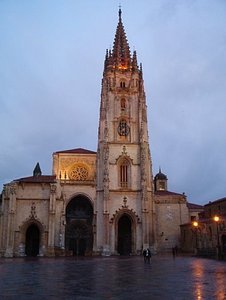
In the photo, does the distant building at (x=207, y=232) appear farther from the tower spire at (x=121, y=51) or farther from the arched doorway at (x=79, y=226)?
the tower spire at (x=121, y=51)

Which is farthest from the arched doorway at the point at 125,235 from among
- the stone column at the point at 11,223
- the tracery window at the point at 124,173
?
the stone column at the point at 11,223

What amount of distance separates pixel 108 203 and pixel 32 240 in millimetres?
12292

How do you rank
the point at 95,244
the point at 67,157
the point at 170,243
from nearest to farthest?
the point at 95,244 → the point at 170,243 → the point at 67,157

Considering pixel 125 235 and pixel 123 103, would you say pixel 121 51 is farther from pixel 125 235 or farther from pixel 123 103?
pixel 125 235

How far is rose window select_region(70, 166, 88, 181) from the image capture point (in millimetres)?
54156

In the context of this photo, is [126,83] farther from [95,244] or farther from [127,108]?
[95,244]

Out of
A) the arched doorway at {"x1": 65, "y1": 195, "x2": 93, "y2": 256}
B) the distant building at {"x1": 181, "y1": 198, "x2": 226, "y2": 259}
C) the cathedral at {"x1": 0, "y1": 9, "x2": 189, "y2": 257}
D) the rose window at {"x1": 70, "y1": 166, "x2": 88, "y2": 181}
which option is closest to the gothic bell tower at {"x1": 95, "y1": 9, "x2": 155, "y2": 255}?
the cathedral at {"x1": 0, "y1": 9, "x2": 189, "y2": 257}

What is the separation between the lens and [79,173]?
5469cm

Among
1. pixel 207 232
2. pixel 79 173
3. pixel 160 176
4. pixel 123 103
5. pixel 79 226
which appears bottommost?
pixel 207 232

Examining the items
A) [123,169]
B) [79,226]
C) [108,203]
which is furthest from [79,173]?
[108,203]

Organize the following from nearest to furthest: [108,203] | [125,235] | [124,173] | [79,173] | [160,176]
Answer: [108,203] → [125,235] → [124,173] → [79,173] → [160,176]

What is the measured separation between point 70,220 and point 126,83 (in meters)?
22.0

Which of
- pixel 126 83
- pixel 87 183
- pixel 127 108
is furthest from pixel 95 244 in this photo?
pixel 126 83

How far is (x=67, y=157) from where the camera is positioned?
54.9 meters
